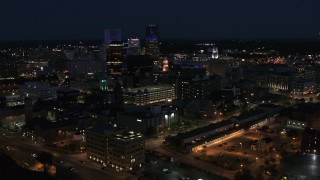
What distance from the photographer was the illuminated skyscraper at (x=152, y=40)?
6191 cm

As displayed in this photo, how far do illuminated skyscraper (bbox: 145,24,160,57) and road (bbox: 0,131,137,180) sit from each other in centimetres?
4241

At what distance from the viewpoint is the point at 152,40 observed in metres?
63.6

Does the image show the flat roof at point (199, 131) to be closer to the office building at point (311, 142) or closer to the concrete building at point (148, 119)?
the concrete building at point (148, 119)

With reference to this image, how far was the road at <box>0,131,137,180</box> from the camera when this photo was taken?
578 inches

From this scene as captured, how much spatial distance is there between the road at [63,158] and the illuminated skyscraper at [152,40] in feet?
139

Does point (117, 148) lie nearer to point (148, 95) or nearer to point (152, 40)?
point (148, 95)

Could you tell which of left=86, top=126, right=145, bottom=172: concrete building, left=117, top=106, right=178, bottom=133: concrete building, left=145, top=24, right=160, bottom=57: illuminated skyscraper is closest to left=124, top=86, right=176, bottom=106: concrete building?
left=117, top=106, right=178, bottom=133: concrete building

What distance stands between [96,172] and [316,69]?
31647 mm

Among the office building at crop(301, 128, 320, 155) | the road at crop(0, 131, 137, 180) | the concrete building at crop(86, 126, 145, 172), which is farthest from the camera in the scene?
the office building at crop(301, 128, 320, 155)

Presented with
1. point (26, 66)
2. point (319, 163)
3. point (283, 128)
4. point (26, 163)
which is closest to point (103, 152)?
point (26, 163)

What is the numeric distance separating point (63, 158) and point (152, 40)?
48228 millimetres

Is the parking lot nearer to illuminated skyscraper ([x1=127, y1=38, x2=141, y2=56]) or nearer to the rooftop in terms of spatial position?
the rooftop

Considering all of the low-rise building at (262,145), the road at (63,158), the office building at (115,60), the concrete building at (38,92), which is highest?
the office building at (115,60)

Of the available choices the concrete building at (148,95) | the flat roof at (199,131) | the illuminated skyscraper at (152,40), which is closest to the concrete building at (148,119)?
the flat roof at (199,131)
